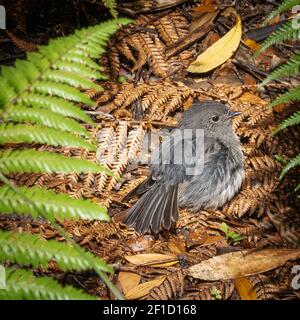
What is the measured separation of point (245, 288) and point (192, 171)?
1455 mm

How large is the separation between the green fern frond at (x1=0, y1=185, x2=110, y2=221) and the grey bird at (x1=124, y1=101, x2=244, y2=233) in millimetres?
1823

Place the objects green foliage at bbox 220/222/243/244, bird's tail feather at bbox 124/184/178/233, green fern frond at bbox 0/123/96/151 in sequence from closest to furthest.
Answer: green fern frond at bbox 0/123/96/151 < green foliage at bbox 220/222/243/244 < bird's tail feather at bbox 124/184/178/233

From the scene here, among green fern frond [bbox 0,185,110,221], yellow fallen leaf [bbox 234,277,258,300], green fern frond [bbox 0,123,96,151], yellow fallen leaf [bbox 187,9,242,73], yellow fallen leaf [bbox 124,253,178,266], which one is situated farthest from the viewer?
yellow fallen leaf [bbox 187,9,242,73]

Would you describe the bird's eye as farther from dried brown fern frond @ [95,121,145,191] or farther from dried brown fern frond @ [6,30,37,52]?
dried brown fern frond @ [6,30,37,52]

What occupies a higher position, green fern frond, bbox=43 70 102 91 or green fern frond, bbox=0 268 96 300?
green fern frond, bbox=43 70 102 91

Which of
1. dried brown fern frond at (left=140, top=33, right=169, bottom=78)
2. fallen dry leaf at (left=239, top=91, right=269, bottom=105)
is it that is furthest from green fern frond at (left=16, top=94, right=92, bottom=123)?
fallen dry leaf at (left=239, top=91, right=269, bottom=105)

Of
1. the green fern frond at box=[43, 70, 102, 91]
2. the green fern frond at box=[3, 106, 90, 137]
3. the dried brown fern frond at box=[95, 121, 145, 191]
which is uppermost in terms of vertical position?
the green fern frond at box=[43, 70, 102, 91]

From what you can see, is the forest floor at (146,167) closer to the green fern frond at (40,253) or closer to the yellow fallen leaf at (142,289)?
the yellow fallen leaf at (142,289)

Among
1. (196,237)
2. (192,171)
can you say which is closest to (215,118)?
(192,171)

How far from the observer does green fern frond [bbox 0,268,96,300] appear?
6.45ft

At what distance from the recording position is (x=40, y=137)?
2.20 m

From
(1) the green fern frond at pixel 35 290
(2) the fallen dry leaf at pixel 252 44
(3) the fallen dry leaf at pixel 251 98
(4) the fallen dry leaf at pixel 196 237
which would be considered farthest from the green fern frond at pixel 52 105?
(2) the fallen dry leaf at pixel 252 44

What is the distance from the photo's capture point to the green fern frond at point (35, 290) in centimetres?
197
